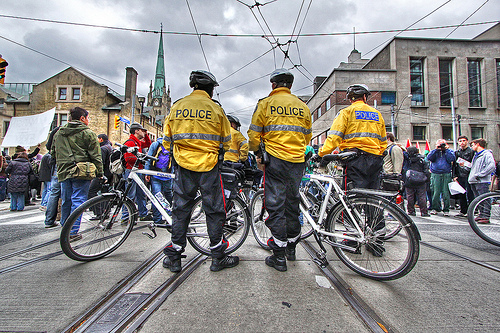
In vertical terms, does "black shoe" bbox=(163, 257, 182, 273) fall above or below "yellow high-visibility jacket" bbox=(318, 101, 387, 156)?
below

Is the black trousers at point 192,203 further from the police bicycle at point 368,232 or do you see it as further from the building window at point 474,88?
the building window at point 474,88

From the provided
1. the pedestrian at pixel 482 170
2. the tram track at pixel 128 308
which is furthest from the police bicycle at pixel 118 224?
the pedestrian at pixel 482 170

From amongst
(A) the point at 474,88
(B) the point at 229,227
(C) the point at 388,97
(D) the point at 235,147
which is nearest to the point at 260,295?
(B) the point at 229,227

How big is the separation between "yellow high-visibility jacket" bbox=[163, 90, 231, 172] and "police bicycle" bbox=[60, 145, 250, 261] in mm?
365

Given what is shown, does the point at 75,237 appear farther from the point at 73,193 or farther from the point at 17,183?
the point at 17,183

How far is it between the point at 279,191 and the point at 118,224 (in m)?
2.10

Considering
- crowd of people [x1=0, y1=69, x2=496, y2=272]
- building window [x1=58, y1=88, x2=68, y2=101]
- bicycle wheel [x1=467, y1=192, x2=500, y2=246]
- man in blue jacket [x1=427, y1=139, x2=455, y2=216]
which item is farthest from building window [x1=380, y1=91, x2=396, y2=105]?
building window [x1=58, y1=88, x2=68, y2=101]

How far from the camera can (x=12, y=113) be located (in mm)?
30875

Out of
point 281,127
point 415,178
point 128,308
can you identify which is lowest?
point 128,308

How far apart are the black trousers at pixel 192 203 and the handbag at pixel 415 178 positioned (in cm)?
560

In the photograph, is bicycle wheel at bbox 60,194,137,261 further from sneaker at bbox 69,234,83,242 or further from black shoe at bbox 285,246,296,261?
black shoe at bbox 285,246,296,261

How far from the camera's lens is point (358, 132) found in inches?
120

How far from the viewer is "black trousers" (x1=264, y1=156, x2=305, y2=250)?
2.60 m

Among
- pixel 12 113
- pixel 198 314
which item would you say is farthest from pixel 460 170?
pixel 12 113
